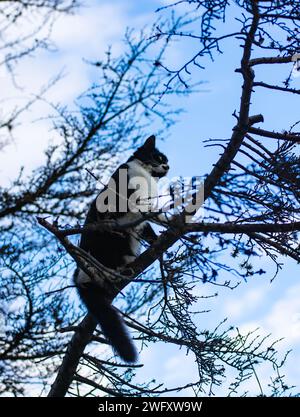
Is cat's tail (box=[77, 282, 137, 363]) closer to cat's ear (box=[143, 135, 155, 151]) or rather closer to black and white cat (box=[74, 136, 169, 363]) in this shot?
black and white cat (box=[74, 136, 169, 363])

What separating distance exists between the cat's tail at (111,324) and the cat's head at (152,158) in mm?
2283

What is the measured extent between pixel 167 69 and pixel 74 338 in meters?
2.85

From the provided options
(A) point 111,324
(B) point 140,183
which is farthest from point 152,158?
(A) point 111,324

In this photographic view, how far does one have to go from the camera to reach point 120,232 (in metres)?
5.73

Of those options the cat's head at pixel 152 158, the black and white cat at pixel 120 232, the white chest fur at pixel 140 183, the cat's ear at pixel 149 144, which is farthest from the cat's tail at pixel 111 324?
the cat's ear at pixel 149 144

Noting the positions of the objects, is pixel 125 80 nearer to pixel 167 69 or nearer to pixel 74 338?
pixel 167 69

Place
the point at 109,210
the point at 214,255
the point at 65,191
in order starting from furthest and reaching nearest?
the point at 109,210 < the point at 65,191 < the point at 214,255

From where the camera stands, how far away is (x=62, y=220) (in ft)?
15.6

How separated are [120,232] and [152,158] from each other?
1.80 m

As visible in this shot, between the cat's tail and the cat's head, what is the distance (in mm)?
2283

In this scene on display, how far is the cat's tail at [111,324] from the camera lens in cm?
534

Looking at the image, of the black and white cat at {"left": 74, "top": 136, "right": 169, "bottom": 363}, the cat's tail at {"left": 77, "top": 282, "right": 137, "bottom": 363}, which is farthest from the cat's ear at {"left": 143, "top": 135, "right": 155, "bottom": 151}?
the cat's tail at {"left": 77, "top": 282, "right": 137, "bottom": 363}

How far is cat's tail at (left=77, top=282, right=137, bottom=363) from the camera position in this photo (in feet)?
17.5
